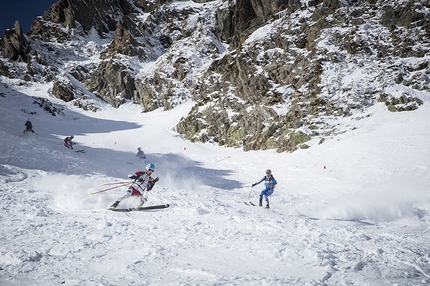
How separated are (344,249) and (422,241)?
2542 mm

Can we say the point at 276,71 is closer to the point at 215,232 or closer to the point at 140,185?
the point at 140,185

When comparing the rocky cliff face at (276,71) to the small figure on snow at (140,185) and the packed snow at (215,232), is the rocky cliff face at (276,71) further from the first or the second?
the small figure on snow at (140,185)

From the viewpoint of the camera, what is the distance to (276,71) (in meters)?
38.3

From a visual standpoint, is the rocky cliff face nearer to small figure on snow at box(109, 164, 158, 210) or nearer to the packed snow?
the packed snow

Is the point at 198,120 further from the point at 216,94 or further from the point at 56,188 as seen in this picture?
the point at 56,188

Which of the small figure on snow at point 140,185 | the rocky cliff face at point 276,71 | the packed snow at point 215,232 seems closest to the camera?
the packed snow at point 215,232

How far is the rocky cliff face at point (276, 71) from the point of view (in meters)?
29.3

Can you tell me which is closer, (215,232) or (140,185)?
(215,232)

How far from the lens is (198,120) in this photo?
42.3m

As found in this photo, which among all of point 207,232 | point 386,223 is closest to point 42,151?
point 207,232

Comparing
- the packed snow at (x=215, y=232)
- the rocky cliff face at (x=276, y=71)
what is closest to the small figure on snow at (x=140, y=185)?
the packed snow at (x=215, y=232)

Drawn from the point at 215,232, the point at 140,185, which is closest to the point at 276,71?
the point at 140,185

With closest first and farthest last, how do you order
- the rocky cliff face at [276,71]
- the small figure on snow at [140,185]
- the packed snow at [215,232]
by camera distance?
the packed snow at [215,232], the small figure on snow at [140,185], the rocky cliff face at [276,71]

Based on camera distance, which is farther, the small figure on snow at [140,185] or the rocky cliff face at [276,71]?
the rocky cliff face at [276,71]
